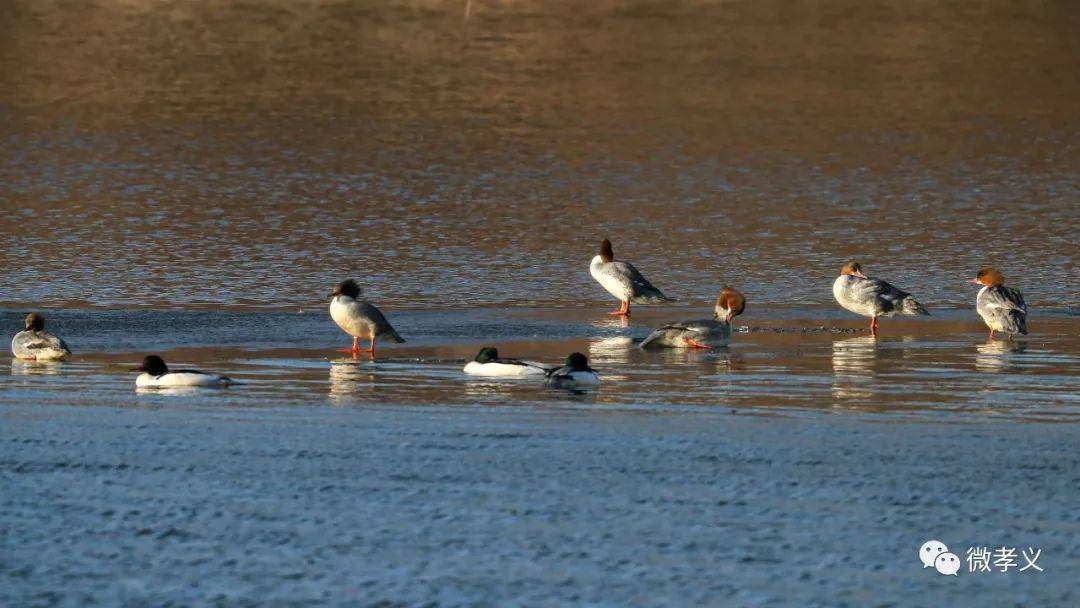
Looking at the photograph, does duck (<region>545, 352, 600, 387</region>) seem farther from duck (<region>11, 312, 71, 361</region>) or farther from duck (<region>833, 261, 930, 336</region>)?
duck (<region>833, 261, 930, 336</region>)

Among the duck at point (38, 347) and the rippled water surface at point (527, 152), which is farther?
the rippled water surface at point (527, 152)

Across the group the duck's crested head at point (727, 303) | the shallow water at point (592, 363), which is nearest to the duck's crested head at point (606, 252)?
the shallow water at point (592, 363)

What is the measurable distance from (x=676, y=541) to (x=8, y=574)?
3.78 metres

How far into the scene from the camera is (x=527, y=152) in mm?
43750

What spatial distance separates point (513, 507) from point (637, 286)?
1243 centimetres

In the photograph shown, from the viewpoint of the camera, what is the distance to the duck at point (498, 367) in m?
17.8

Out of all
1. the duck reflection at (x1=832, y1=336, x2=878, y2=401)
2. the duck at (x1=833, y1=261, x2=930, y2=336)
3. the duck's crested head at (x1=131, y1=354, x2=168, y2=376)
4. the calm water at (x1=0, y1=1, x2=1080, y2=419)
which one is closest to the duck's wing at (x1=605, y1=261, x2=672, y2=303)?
the calm water at (x1=0, y1=1, x2=1080, y2=419)

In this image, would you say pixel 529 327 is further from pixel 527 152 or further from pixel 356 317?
pixel 527 152

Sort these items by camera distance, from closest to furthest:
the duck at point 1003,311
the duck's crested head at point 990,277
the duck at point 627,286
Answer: the duck at point 1003,311 < the duck's crested head at point 990,277 < the duck at point 627,286

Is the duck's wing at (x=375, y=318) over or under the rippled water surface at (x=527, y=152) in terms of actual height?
under

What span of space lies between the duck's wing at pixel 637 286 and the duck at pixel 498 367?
6.71 metres

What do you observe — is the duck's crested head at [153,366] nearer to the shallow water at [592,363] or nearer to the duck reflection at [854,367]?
the shallow water at [592,363]

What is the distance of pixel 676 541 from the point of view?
1147 cm

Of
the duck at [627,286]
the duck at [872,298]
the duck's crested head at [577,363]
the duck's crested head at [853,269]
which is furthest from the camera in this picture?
the duck at [627,286]
